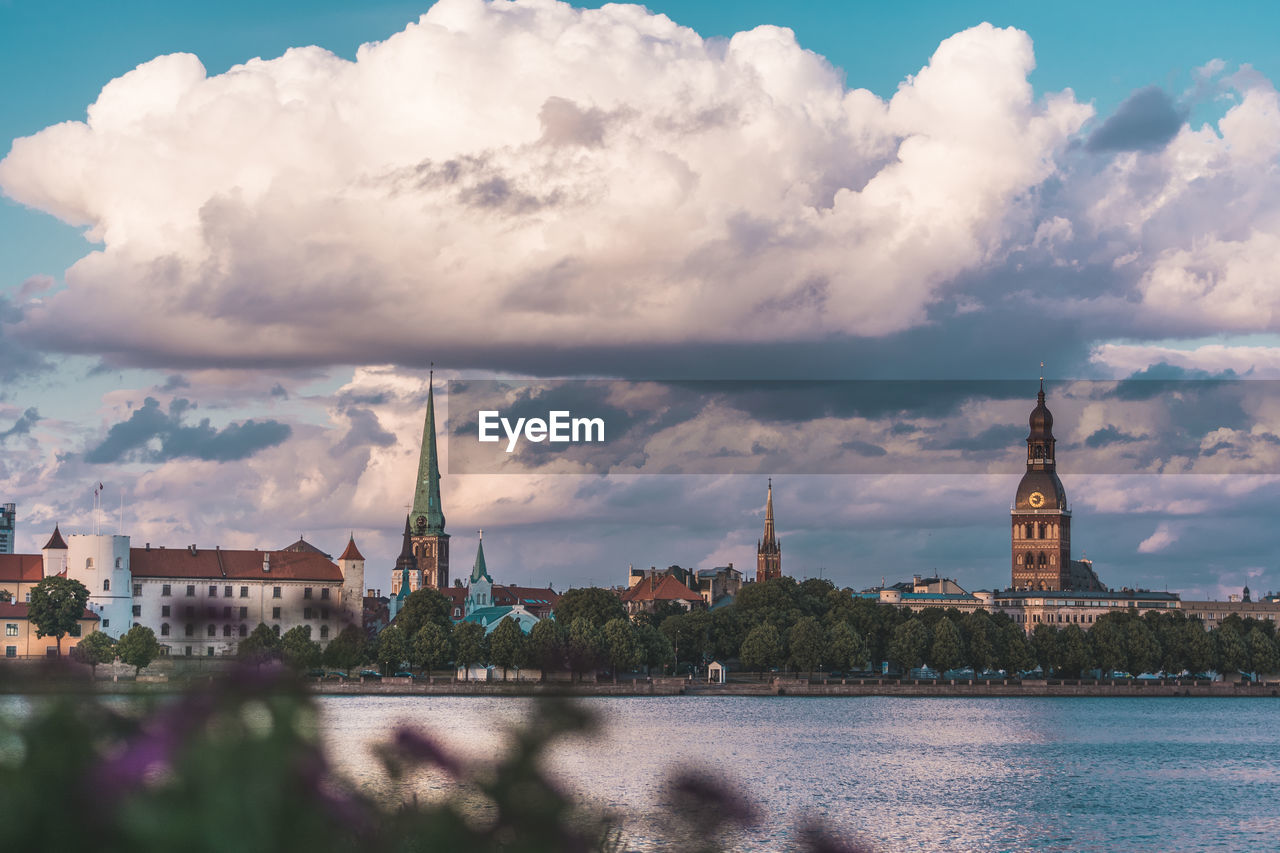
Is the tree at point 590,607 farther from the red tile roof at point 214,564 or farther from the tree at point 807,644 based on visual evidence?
the red tile roof at point 214,564

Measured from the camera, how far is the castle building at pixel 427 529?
18788 centimetres

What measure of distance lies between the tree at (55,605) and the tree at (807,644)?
158 ft

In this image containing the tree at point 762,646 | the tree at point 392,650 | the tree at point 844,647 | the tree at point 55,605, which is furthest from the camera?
the tree at point 762,646

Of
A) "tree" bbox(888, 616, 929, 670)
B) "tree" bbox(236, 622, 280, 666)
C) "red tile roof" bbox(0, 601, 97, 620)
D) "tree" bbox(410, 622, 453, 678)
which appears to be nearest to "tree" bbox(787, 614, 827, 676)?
"tree" bbox(888, 616, 929, 670)

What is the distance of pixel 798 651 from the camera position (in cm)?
11150

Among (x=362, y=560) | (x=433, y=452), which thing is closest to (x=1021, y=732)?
(x=362, y=560)

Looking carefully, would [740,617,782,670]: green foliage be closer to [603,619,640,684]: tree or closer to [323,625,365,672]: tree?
[603,619,640,684]: tree

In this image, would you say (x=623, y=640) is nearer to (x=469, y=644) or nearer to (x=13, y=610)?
(x=469, y=644)

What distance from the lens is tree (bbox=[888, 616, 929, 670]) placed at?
115500 mm

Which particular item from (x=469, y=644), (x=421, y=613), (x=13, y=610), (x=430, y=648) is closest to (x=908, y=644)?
(x=469, y=644)

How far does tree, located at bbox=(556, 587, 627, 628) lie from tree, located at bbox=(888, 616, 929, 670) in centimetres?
1965

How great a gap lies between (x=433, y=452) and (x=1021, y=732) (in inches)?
4734

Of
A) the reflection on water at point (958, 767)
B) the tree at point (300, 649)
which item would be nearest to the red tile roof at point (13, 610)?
the reflection on water at point (958, 767)

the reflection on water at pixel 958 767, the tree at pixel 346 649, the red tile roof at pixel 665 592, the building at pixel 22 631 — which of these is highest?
the red tile roof at pixel 665 592
